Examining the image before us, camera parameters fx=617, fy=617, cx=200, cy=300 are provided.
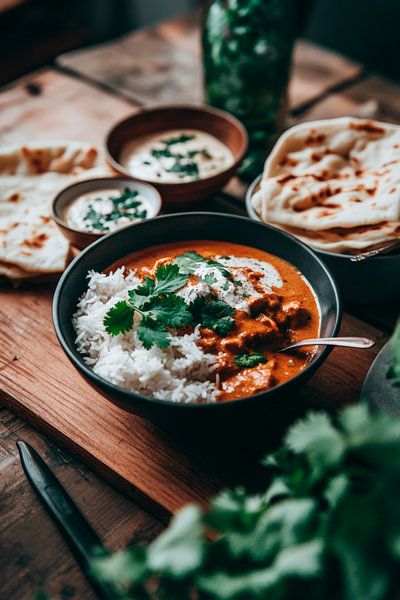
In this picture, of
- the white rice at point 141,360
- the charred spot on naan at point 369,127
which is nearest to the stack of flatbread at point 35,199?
the white rice at point 141,360

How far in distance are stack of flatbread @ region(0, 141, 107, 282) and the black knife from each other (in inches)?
27.9

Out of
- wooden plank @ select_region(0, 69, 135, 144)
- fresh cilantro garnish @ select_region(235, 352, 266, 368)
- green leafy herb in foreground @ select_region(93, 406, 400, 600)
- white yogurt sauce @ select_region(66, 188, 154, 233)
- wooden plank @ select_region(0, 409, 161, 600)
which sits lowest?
wooden plank @ select_region(0, 409, 161, 600)

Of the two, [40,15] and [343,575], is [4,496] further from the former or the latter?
[40,15]

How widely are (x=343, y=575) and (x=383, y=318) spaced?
3.80ft

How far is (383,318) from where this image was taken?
80.2 inches

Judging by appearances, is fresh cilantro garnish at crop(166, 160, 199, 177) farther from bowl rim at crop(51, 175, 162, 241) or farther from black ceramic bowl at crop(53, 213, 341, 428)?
black ceramic bowl at crop(53, 213, 341, 428)

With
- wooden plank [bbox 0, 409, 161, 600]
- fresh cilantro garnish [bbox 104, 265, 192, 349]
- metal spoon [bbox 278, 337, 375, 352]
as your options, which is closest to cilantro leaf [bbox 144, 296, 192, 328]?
fresh cilantro garnish [bbox 104, 265, 192, 349]

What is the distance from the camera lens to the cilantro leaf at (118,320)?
5.41ft

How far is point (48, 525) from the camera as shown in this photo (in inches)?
59.4

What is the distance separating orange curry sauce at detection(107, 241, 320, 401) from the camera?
1.62 meters

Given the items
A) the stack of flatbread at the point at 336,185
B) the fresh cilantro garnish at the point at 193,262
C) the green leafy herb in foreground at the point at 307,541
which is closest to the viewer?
the green leafy herb in foreground at the point at 307,541

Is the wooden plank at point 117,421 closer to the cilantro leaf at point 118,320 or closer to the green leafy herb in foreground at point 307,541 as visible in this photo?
the cilantro leaf at point 118,320

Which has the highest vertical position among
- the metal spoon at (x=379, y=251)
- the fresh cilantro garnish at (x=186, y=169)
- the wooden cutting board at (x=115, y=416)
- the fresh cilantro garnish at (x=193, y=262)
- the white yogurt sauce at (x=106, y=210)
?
the metal spoon at (x=379, y=251)

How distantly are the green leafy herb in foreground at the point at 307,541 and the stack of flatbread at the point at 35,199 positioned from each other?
127 cm
